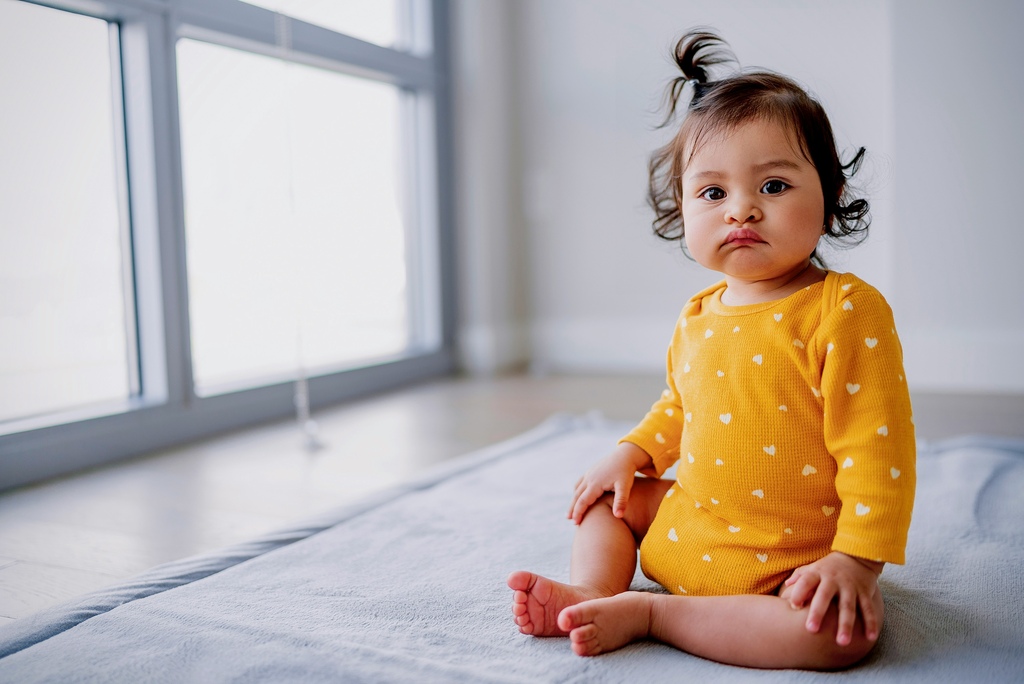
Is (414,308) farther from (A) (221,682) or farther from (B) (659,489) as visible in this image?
(A) (221,682)

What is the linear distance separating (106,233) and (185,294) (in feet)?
0.66

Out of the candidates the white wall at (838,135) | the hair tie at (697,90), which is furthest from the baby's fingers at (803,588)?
the white wall at (838,135)

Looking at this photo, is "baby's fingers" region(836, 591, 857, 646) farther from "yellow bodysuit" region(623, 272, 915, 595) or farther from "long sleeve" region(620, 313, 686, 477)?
"long sleeve" region(620, 313, 686, 477)

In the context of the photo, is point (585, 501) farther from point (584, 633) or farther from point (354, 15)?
point (354, 15)

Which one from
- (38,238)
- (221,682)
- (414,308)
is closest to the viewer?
(221,682)

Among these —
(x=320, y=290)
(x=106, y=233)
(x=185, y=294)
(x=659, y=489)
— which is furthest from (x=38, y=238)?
(x=659, y=489)

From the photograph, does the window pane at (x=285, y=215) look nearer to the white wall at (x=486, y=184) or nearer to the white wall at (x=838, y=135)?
the white wall at (x=486, y=184)

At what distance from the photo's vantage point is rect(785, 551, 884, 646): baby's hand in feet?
2.31

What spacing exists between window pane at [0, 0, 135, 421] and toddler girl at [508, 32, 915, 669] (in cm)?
125

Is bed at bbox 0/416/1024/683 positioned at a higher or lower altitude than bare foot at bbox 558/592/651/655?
lower

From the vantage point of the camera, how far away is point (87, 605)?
940 mm

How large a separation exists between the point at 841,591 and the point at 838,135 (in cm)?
218

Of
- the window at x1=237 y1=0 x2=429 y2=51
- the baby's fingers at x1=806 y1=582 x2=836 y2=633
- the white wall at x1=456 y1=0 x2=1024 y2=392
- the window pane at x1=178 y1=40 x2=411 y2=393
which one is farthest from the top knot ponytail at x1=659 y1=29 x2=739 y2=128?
the window at x1=237 y1=0 x2=429 y2=51

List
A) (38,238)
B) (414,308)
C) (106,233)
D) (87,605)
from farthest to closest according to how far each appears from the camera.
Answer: (414,308), (106,233), (38,238), (87,605)
